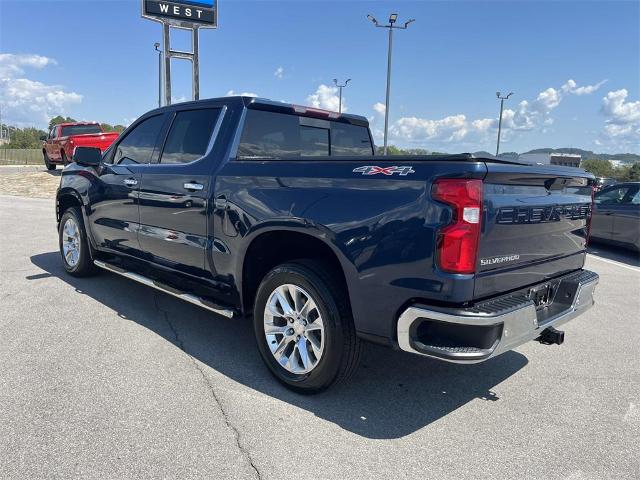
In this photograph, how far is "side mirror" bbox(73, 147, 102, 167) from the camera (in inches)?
204

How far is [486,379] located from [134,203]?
3367mm

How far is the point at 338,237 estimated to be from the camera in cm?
288

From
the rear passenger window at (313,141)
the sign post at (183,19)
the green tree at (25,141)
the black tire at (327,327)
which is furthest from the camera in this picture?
the green tree at (25,141)

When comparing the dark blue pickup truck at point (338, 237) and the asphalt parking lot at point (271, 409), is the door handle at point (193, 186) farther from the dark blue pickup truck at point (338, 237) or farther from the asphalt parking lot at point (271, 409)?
the asphalt parking lot at point (271, 409)

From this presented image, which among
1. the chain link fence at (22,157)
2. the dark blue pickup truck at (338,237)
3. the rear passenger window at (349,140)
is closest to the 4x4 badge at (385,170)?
the dark blue pickup truck at (338,237)

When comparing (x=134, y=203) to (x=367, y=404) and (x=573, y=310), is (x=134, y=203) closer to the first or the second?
(x=367, y=404)

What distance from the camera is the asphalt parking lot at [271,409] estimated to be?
253 cm

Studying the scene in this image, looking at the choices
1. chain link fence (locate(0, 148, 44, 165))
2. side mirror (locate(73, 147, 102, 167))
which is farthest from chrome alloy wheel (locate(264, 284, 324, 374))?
chain link fence (locate(0, 148, 44, 165))

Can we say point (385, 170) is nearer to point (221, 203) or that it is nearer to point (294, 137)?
point (221, 203)

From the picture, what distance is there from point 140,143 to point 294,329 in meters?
2.64

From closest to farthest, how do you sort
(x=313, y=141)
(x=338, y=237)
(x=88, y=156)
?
(x=338, y=237)
(x=313, y=141)
(x=88, y=156)

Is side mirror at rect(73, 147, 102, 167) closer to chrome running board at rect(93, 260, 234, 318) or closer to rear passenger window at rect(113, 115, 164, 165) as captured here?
rear passenger window at rect(113, 115, 164, 165)

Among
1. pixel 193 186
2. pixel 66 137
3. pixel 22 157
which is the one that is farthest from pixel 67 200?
pixel 22 157

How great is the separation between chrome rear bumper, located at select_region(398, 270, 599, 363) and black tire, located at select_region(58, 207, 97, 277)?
4.32m
